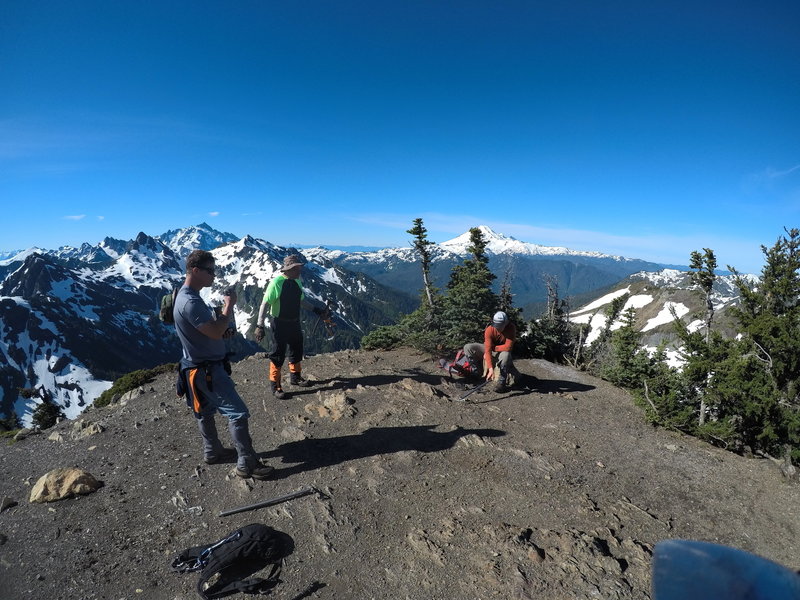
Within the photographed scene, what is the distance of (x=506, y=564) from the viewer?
4699 mm

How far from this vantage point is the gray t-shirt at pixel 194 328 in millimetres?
5590

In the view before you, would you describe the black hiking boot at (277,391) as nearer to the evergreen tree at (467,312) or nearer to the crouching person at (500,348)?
the crouching person at (500,348)

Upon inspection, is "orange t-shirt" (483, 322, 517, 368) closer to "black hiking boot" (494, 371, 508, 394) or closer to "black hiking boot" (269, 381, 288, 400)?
"black hiking boot" (494, 371, 508, 394)

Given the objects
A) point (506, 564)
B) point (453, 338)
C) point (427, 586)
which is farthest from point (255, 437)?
point (453, 338)

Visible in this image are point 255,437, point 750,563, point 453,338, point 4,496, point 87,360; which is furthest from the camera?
point 87,360

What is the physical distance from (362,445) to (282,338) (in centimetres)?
343

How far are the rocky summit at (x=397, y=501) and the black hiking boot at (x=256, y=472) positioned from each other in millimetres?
128

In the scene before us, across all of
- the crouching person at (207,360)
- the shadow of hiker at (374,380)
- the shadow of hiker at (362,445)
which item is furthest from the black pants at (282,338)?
the crouching person at (207,360)

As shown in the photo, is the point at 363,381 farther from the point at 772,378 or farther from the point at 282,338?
the point at 772,378

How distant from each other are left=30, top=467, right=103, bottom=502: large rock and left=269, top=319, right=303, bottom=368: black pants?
13.4 feet

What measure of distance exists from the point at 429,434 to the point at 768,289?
1052cm

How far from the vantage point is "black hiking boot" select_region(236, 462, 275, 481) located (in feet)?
20.2

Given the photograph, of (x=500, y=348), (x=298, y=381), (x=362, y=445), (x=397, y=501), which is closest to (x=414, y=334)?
(x=500, y=348)

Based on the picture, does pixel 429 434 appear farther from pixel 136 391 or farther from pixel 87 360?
pixel 87 360
